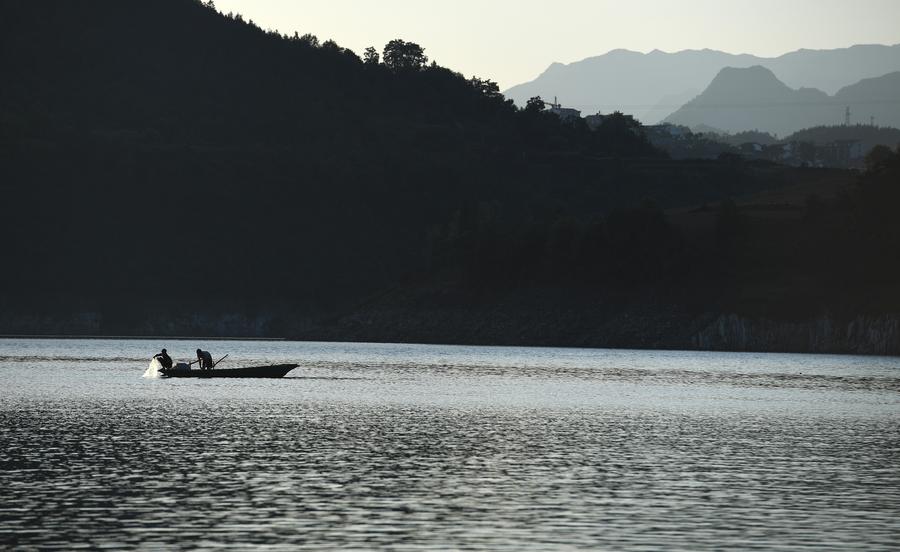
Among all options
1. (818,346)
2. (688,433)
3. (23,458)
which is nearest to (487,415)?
(688,433)

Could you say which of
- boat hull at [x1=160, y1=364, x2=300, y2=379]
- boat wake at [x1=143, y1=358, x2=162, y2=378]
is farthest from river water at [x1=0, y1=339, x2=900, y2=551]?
boat wake at [x1=143, y1=358, x2=162, y2=378]

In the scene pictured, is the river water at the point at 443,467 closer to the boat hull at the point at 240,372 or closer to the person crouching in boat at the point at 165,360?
the boat hull at the point at 240,372

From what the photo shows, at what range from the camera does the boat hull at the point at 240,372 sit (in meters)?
106

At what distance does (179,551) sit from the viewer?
33.1m

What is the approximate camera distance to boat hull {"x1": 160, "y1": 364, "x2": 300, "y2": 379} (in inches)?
4183

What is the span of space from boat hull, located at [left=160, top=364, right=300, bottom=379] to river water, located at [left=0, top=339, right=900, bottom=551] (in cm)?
324

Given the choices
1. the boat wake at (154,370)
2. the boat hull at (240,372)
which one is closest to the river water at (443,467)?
the boat hull at (240,372)

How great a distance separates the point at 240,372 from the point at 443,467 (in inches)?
2364

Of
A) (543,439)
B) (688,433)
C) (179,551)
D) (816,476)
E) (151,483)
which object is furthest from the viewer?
(688,433)

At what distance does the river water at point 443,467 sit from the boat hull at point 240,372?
324 centimetres

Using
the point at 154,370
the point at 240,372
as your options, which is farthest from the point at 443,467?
the point at 154,370

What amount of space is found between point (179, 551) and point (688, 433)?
3821 cm

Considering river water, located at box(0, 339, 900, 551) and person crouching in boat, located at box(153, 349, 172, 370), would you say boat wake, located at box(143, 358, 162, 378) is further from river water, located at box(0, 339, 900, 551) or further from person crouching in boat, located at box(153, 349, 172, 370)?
river water, located at box(0, 339, 900, 551)

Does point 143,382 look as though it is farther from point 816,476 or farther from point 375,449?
point 816,476
